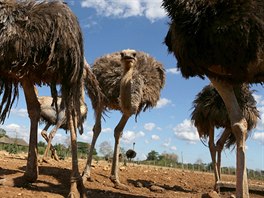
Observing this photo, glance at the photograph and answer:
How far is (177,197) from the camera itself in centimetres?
750

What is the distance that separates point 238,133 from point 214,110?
3.56 meters

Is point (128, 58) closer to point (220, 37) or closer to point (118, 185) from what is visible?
point (118, 185)

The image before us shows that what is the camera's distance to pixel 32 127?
6.05 metres

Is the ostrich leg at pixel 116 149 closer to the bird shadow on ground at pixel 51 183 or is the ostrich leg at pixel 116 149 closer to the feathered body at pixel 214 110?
the bird shadow on ground at pixel 51 183

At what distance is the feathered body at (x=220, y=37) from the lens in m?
4.92

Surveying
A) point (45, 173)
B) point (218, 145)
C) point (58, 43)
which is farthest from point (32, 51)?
point (218, 145)

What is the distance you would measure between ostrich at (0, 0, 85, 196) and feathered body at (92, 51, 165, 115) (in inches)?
99.3

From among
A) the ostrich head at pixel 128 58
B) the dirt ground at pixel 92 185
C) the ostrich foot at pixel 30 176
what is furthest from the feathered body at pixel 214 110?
the ostrich foot at pixel 30 176

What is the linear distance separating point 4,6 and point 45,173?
10.4 ft

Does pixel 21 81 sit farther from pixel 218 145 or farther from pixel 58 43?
pixel 218 145

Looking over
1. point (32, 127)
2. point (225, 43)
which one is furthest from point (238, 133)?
point (32, 127)

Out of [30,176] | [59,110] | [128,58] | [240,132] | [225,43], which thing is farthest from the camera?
[128,58]

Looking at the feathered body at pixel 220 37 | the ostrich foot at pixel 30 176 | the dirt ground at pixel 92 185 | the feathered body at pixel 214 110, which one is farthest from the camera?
the feathered body at pixel 214 110

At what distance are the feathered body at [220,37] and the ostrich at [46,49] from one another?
1.37 metres
